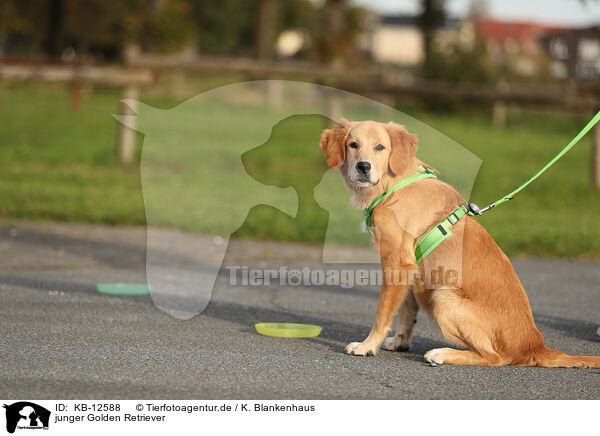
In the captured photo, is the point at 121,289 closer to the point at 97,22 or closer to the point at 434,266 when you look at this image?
the point at 434,266

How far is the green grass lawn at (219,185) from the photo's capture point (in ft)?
33.6

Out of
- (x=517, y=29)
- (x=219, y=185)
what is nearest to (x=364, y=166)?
(x=219, y=185)

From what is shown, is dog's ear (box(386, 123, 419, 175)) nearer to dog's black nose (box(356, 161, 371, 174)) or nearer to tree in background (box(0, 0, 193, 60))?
dog's black nose (box(356, 161, 371, 174))

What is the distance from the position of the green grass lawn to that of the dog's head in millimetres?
1991

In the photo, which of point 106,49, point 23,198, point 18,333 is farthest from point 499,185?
point 106,49

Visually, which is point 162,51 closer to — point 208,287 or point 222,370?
point 208,287

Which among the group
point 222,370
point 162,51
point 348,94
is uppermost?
point 162,51

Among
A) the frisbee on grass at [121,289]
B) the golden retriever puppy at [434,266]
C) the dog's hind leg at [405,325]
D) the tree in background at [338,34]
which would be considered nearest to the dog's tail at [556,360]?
the golden retriever puppy at [434,266]

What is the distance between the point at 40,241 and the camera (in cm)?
899

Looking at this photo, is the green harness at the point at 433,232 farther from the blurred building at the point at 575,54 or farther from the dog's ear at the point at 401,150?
the blurred building at the point at 575,54

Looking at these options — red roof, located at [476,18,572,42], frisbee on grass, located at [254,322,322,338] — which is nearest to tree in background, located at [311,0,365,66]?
frisbee on grass, located at [254,322,322,338]

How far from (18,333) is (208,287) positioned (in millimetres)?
2240
